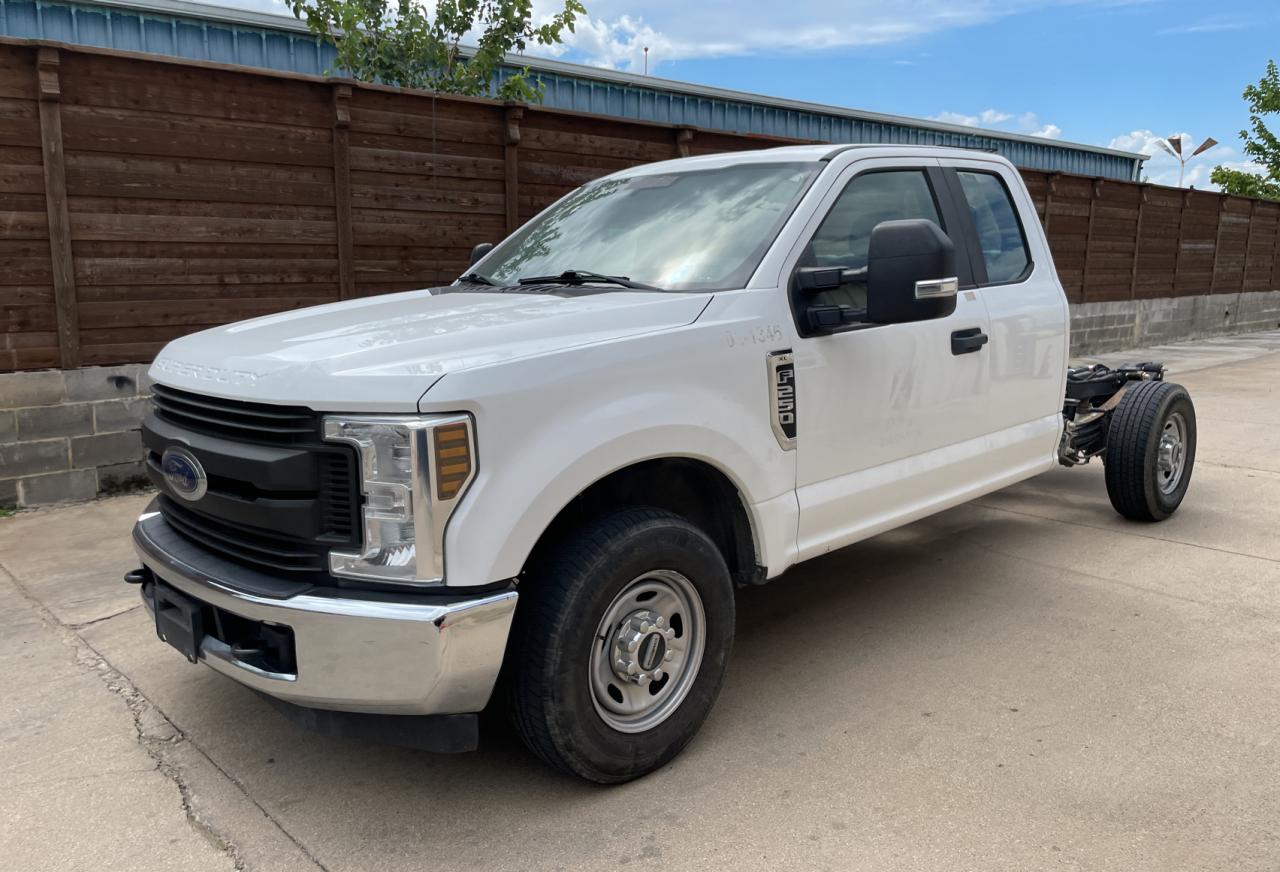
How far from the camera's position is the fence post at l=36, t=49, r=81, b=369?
227 inches

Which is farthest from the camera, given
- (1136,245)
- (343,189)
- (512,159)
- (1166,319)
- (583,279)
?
(1166,319)

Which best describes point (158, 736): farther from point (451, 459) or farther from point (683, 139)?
point (683, 139)

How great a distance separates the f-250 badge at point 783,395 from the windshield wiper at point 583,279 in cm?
49

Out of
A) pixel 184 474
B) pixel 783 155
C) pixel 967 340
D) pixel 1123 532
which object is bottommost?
pixel 1123 532

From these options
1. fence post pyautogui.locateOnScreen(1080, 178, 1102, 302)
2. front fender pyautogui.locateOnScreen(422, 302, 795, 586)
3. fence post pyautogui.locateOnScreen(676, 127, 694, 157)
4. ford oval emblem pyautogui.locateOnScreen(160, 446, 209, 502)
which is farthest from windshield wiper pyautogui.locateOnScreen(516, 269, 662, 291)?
fence post pyautogui.locateOnScreen(1080, 178, 1102, 302)

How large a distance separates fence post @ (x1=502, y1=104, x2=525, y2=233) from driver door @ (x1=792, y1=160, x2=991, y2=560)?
4372 millimetres

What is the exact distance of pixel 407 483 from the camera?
2432 mm

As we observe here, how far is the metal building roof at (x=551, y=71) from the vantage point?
8594 millimetres

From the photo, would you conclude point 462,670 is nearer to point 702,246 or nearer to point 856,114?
point 702,246

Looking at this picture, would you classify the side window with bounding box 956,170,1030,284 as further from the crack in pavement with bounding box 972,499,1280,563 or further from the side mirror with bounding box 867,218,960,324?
the crack in pavement with bounding box 972,499,1280,563

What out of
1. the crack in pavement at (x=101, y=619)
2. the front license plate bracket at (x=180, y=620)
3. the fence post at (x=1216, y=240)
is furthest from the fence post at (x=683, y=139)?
the fence post at (x=1216, y=240)

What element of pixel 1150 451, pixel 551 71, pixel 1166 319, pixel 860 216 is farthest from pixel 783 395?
pixel 1166 319

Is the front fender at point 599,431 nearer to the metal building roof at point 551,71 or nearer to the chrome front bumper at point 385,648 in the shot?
the chrome front bumper at point 385,648

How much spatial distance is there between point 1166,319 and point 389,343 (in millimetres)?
18018
